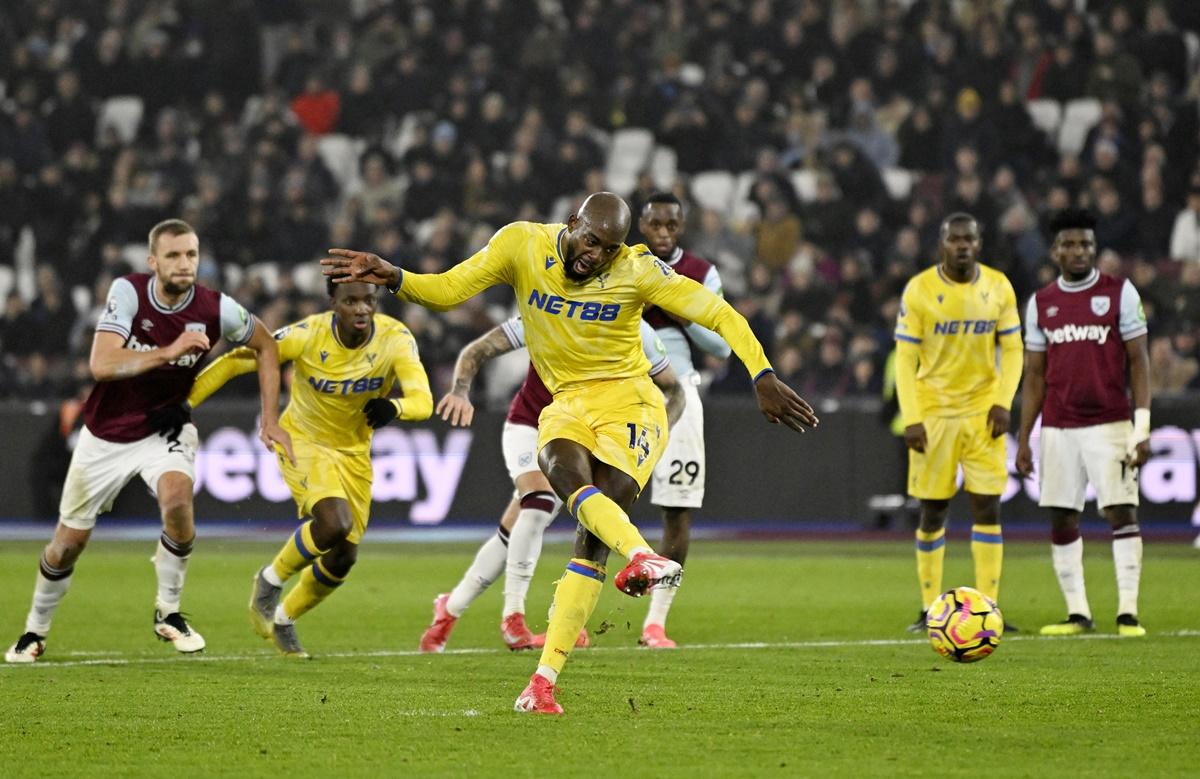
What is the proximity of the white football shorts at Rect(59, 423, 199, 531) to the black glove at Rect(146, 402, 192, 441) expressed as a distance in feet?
0.12

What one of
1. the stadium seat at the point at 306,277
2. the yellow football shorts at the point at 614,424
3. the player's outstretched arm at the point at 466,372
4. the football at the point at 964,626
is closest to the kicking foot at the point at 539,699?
the yellow football shorts at the point at 614,424

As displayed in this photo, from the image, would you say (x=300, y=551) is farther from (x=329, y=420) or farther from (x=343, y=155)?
(x=343, y=155)

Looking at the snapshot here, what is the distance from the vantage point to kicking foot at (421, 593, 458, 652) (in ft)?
33.3

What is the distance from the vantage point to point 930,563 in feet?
37.5

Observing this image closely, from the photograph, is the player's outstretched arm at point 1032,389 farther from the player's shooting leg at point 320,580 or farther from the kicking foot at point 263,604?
the kicking foot at point 263,604

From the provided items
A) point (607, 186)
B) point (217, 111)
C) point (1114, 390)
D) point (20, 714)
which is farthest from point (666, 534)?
point (217, 111)

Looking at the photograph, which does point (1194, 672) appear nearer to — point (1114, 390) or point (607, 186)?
point (1114, 390)

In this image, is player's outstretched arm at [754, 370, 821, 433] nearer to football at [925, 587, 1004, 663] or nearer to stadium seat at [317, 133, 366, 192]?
football at [925, 587, 1004, 663]

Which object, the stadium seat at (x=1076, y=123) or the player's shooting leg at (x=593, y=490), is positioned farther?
the stadium seat at (x=1076, y=123)

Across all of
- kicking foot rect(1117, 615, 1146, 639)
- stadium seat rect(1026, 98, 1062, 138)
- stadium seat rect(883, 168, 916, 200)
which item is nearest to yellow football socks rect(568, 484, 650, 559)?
kicking foot rect(1117, 615, 1146, 639)

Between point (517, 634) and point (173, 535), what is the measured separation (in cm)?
200

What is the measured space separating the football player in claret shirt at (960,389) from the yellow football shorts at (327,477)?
3439 millimetres

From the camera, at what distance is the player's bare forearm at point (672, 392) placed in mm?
10047

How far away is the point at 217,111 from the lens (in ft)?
78.4
